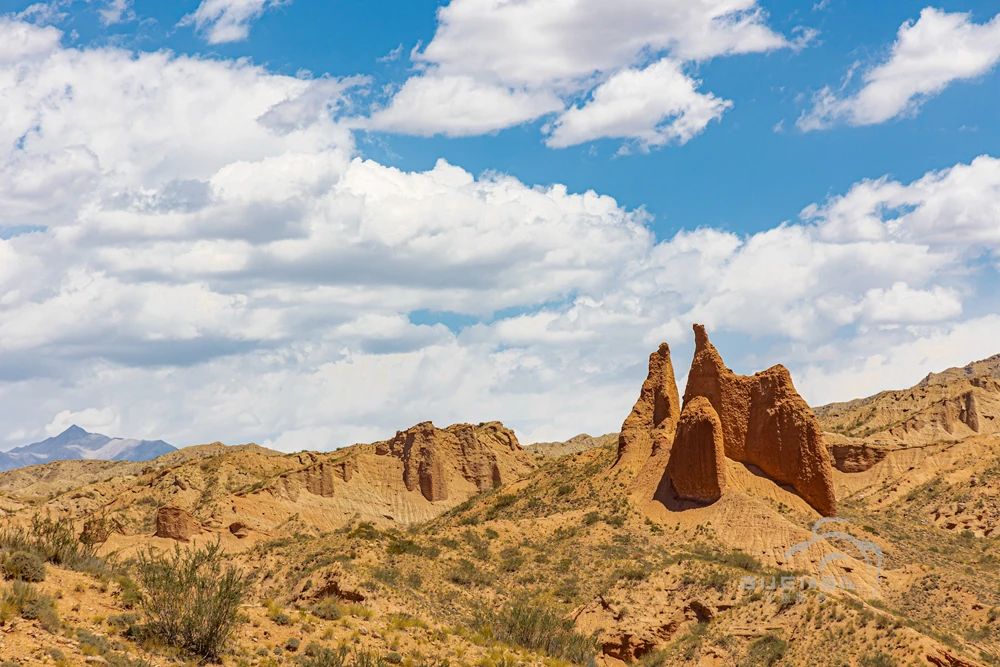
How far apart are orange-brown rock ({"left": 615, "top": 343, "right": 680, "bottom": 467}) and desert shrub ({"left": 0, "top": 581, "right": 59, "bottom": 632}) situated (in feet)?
175

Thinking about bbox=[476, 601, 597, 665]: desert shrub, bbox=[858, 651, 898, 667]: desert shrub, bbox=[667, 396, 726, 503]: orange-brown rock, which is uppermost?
bbox=[667, 396, 726, 503]: orange-brown rock

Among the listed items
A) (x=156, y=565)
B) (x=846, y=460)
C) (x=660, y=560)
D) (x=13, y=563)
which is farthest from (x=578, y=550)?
(x=846, y=460)

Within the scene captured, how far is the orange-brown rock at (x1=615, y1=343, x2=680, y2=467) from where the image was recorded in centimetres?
7294

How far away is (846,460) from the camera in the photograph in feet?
348

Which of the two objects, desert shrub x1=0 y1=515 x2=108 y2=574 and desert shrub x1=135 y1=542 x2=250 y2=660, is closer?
desert shrub x1=135 y1=542 x2=250 y2=660

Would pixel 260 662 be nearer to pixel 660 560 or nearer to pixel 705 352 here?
pixel 660 560

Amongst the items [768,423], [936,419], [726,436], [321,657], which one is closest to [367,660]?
[321,657]

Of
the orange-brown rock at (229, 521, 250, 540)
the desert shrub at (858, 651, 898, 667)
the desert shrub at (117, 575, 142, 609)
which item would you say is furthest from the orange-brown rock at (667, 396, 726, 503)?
the desert shrub at (117, 575, 142, 609)

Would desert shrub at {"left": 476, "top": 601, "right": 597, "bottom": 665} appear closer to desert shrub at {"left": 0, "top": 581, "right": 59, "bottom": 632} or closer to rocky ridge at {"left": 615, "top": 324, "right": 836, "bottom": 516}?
desert shrub at {"left": 0, "top": 581, "right": 59, "bottom": 632}

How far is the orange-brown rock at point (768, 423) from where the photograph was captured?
65375 millimetres

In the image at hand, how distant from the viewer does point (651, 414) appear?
74938 millimetres

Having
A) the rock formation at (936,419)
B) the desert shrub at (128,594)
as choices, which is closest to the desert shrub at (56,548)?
the desert shrub at (128,594)

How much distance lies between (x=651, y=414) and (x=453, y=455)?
57.9 m

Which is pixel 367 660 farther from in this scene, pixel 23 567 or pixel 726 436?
pixel 726 436
